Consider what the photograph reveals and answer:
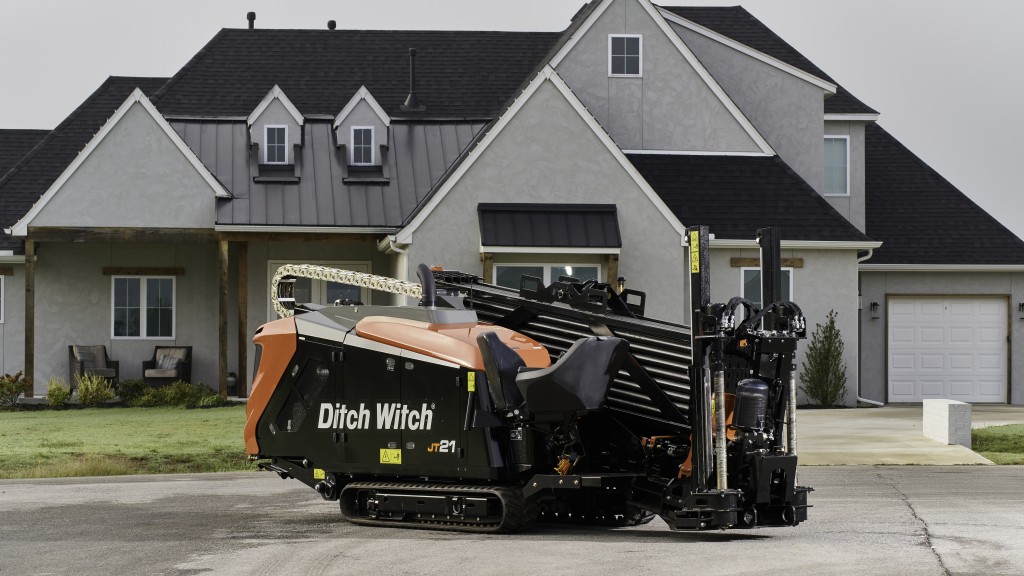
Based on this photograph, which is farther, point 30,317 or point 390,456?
point 30,317

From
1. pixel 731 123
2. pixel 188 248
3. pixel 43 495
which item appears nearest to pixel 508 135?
pixel 731 123

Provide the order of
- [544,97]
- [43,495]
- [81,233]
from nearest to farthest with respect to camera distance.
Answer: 1. [43,495]
2. [544,97]
3. [81,233]

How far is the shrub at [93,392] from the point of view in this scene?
26.9 meters

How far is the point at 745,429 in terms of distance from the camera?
1046 cm

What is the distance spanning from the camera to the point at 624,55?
28328 millimetres

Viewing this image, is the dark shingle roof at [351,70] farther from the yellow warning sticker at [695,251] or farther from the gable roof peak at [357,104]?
the yellow warning sticker at [695,251]

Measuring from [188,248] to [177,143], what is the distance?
3093mm

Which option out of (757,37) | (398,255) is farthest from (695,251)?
A: (757,37)

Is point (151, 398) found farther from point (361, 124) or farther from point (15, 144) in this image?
point (15, 144)

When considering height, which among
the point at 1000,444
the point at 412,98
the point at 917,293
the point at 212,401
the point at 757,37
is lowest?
the point at 1000,444

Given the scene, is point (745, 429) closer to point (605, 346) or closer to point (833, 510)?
point (605, 346)

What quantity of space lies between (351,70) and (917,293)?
46.1ft

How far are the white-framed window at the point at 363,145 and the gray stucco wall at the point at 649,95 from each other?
4470 mm

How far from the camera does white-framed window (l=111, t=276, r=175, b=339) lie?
2936 centimetres
